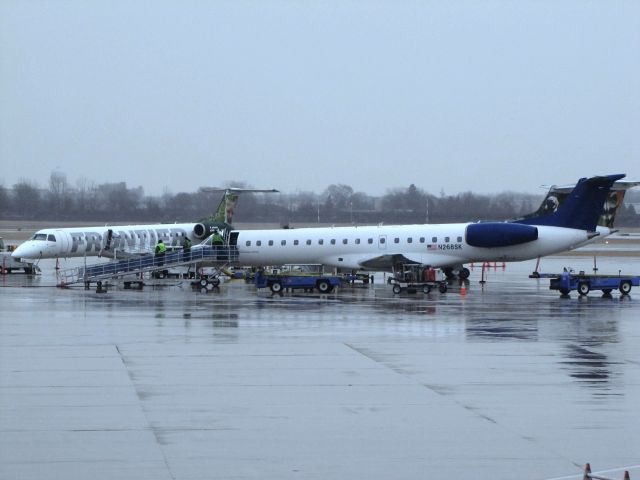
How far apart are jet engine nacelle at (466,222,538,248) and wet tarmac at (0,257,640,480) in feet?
45.4

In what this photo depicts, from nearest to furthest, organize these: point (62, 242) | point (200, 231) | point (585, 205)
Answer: point (585, 205)
point (62, 242)
point (200, 231)

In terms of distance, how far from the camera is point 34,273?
5581cm

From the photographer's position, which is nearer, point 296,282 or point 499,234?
point 296,282

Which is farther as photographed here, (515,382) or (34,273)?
(34,273)

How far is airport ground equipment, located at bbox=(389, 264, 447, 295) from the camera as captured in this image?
3972 centimetres

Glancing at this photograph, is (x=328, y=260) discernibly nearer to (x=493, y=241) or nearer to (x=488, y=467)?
(x=493, y=241)

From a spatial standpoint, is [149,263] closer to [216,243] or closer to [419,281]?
[216,243]

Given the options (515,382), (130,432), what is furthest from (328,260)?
(130,432)

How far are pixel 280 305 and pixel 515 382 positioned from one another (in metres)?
17.1

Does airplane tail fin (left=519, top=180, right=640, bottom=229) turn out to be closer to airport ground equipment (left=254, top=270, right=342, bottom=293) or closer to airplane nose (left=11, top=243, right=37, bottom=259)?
airport ground equipment (left=254, top=270, right=342, bottom=293)

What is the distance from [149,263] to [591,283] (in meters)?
18.5

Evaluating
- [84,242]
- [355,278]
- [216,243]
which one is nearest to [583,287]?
[355,278]

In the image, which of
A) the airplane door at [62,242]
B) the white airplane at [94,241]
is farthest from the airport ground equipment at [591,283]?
the airplane door at [62,242]

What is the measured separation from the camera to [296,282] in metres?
39.9
